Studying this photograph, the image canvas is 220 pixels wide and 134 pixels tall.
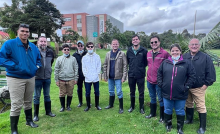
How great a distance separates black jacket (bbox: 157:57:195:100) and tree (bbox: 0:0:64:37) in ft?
98.9

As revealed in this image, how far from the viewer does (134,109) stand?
4.84 metres

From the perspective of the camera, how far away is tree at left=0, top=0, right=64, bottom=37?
2848 cm

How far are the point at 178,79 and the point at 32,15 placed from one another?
31.7m

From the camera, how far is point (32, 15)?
2875 centimetres

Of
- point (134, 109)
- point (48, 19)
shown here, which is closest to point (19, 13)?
point (48, 19)

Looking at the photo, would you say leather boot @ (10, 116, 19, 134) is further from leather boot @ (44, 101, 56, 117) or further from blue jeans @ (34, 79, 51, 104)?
leather boot @ (44, 101, 56, 117)

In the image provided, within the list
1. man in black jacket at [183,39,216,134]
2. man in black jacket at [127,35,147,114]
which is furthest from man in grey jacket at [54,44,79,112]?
man in black jacket at [183,39,216,134]

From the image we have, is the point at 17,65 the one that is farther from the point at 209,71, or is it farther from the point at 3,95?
Answer: the point at 209,71

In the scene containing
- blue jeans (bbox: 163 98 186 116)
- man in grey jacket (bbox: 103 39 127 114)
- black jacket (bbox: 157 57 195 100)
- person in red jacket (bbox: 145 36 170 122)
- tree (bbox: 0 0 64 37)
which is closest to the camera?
black jacket (bbox: 157 57 195 100)

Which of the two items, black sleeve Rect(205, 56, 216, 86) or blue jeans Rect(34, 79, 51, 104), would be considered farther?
blue jeans Rect(34, 79, 51, 104)

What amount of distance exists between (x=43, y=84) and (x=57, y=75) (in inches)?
17.9

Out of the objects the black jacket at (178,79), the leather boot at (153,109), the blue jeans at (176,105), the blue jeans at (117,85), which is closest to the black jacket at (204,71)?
the black jacket at (178,79)

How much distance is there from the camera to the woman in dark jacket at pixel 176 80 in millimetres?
3182

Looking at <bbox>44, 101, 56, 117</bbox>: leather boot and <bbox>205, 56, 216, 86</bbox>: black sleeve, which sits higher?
<bbox>205, 56, 216, 86</bbox>: black sleeve
